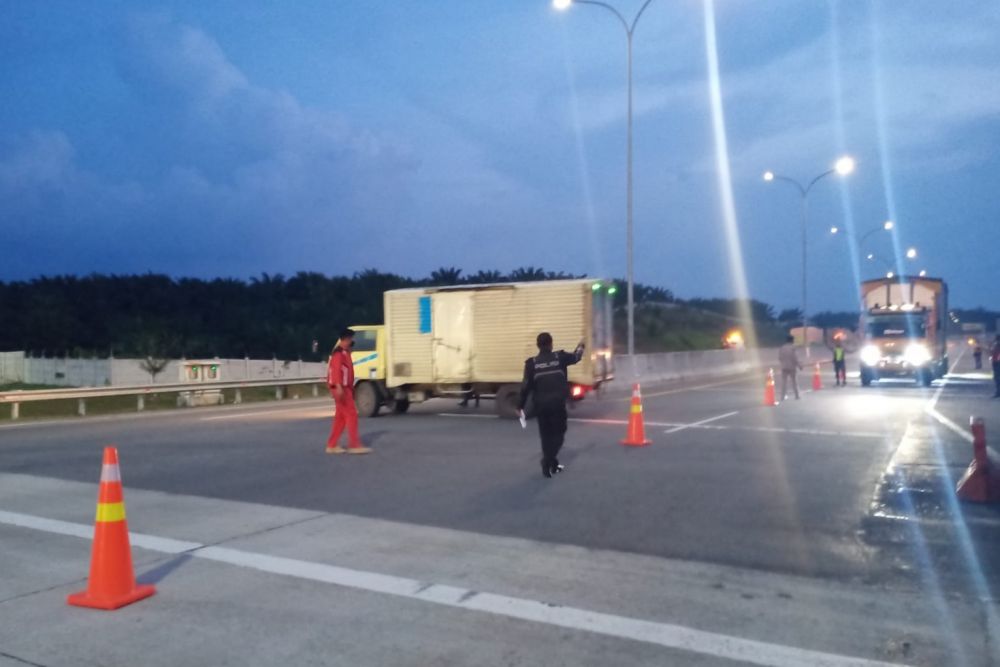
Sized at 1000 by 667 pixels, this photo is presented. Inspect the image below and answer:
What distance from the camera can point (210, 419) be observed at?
22.0 meters

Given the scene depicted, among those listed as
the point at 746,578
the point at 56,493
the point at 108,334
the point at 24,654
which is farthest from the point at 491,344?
the point at 108,334

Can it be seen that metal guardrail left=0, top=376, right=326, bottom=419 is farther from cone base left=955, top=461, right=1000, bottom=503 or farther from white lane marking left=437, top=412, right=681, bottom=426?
cone base left=955, top=461, right=1000, bottom=503

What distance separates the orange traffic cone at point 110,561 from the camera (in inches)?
253

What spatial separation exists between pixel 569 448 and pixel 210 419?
34.3 ft

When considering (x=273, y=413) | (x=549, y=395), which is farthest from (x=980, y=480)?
(x=273, y=413)

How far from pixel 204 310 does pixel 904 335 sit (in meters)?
64.1

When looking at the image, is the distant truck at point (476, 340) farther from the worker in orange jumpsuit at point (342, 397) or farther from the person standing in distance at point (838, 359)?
the person standing in distance at point (838, 359)

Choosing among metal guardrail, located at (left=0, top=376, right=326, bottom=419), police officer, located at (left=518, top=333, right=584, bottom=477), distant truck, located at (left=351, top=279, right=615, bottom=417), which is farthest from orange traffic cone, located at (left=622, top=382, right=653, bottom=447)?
metal guardrail, located at (left=0, top=376, right=326, bottom=419)

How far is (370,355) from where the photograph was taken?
21.7 metres

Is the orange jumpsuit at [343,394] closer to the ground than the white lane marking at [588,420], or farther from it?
farther from it

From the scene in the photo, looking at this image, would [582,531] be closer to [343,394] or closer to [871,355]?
[343,394]

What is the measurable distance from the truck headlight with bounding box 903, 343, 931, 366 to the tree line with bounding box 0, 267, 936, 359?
25434 mm

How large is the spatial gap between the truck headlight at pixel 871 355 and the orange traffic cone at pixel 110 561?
2926 cm

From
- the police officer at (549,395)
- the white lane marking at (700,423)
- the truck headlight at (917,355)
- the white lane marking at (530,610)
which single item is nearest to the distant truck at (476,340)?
the white lane marking at (700,423)
